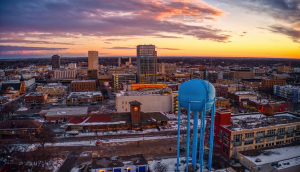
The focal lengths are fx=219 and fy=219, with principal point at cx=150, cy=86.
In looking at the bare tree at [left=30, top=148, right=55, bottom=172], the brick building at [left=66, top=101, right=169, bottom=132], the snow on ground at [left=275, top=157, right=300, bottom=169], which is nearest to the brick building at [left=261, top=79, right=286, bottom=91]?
the brick building at [left=66, top=101, right=169, bottom=132]

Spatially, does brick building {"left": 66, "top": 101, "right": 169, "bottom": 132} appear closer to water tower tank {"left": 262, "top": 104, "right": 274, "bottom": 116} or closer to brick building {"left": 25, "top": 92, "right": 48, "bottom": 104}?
water tower tank {"left": 262, "top": 104, "right": 274, "bottom": 116}

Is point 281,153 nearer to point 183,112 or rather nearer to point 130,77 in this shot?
→ point 183,112

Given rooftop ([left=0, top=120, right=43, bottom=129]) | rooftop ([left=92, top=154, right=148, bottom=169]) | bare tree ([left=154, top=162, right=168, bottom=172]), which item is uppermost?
rooftop ([left=0, top=120, right=43, bottom=129])

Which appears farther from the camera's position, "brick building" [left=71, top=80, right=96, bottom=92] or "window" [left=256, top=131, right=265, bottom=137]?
"brick building" [left=71, top=80, right=96, bottom=92]

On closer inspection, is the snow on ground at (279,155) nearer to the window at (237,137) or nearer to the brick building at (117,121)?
the window at (237,137)

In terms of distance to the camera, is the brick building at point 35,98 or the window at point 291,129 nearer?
the window at point 291,129

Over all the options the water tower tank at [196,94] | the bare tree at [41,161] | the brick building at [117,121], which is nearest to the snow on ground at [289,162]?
the water tower tank at [196,94]
